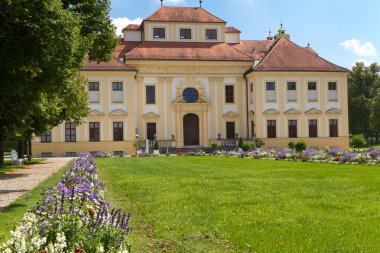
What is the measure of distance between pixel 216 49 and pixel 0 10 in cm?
3696

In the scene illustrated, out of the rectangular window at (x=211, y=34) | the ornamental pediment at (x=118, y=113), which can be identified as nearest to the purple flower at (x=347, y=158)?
the ornamental pediment at (x=118, y=113)

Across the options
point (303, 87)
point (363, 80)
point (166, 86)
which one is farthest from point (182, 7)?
point (363, 80)

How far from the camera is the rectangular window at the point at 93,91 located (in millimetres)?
44906

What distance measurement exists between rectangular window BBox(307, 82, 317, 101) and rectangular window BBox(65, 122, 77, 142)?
21884 millimetres

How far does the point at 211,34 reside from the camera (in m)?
50.7

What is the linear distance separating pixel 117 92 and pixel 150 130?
4.76 meters

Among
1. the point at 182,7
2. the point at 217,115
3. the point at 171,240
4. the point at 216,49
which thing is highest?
the point at 182,7

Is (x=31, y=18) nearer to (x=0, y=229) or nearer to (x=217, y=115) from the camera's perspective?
(x=0, y=229)

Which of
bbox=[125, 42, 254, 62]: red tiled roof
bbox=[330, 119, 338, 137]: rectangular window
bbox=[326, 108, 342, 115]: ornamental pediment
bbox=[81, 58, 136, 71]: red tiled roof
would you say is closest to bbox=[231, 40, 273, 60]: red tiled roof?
bbox=[125, 42, 254, 62]: red tiled roof

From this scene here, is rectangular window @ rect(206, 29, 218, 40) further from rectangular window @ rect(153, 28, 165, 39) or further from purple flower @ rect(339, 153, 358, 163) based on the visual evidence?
purple flower @ rect(339, 153, 358, 163)

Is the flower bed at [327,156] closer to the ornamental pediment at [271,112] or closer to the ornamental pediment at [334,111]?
the ornamental pediment at [271,112]

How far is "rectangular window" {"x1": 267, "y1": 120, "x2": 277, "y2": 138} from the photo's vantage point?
47.0 meters

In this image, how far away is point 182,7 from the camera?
5241cm

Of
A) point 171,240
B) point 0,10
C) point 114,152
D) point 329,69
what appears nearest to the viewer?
point 171,240
